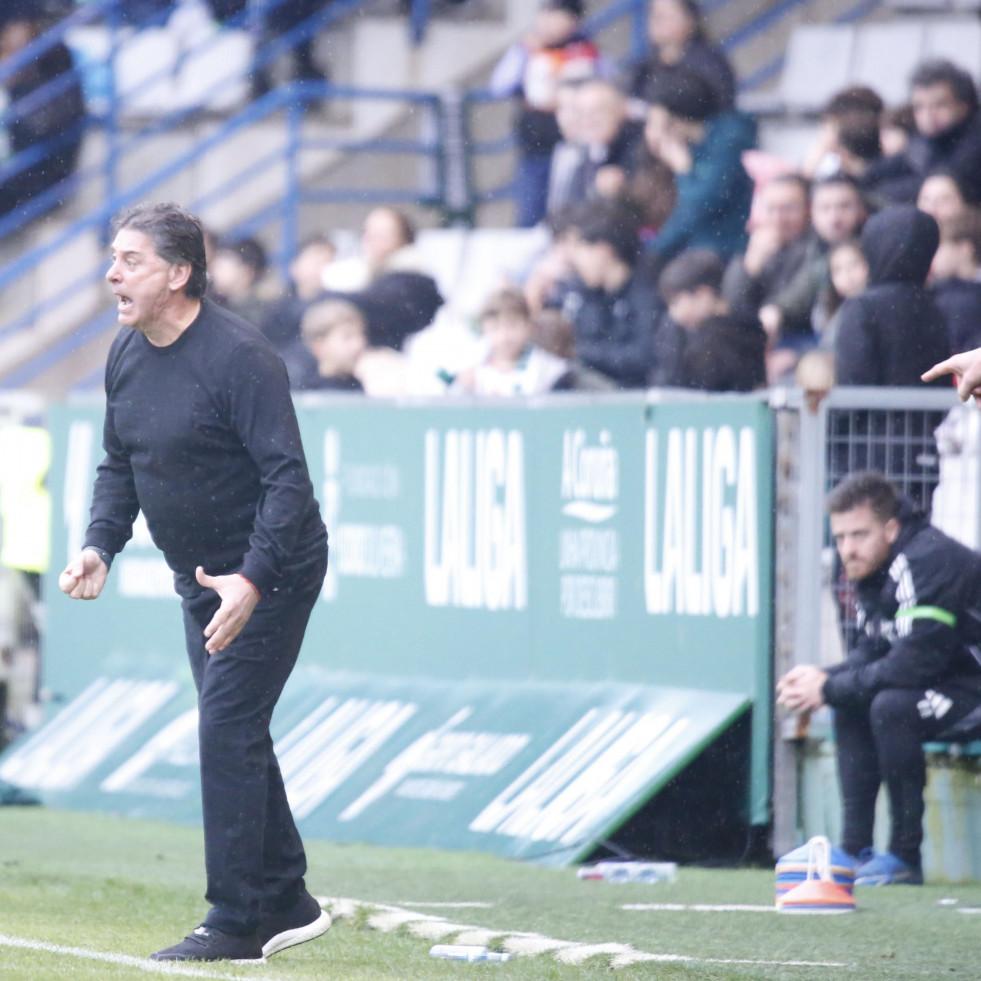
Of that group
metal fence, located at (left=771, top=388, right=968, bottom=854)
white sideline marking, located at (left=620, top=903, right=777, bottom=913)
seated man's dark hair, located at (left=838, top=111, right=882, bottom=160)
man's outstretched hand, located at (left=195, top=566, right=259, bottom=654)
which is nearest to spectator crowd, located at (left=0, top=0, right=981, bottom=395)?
seated man's dark hair, located at (left=838, top=111, right=882, bottom=160)

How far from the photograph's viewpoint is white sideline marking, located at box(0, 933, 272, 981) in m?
5.51

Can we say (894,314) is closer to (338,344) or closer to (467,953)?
(338,344)

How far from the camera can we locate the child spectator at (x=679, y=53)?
14148mm

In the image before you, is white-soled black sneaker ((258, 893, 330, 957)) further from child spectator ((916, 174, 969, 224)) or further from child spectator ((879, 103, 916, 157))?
child spectator ((879, 103, 916, 157))

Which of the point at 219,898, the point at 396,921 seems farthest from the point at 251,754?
the point at 396,921

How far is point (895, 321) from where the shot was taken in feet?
32.1

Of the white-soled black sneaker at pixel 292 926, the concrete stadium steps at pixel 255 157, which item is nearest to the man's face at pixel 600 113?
the concrete stadium steps at pixel 255 157

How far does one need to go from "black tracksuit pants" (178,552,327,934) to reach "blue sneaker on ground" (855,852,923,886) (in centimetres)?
318

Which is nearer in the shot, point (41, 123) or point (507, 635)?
point (507, 635)

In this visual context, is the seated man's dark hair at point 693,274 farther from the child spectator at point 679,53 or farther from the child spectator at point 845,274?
the child spectator at point 679,53

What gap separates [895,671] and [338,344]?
17.7 feet

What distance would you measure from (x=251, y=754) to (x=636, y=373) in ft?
22.3

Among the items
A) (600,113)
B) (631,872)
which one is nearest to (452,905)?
(631,872)

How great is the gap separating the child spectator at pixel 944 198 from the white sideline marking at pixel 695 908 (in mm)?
4706
